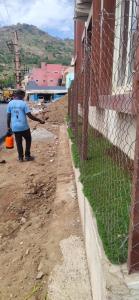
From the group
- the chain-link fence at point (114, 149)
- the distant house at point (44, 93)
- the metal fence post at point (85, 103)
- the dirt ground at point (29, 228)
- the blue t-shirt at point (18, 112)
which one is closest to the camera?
the chain-link fence at point (114, 149)

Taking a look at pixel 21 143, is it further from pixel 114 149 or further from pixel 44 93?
pixel 44 93

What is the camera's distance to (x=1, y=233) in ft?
15.3

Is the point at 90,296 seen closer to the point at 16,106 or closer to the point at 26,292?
the point at 26,292

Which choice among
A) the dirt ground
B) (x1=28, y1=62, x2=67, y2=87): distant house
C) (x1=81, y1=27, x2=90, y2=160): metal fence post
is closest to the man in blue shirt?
the dirt ground

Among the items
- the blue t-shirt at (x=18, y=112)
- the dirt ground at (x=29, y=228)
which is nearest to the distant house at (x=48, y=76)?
the blue t-shirt at (x=18, y=112)

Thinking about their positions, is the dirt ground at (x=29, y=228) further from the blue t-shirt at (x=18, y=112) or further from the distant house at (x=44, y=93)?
the distant house at (x=44, y=93)

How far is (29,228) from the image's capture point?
4.70m

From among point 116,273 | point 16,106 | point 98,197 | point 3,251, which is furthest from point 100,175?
point 16,106

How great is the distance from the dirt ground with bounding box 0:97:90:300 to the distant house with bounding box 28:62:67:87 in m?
73.3

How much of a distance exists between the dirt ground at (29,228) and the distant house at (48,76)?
73.3 m

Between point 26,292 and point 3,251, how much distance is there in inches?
41.1

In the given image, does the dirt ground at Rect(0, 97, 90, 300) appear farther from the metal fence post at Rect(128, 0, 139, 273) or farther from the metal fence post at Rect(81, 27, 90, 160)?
the metal fence post at Rect(128, 0, 139, 273)

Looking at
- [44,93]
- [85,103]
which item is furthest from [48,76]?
[85,103]

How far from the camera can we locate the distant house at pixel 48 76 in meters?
80.9
